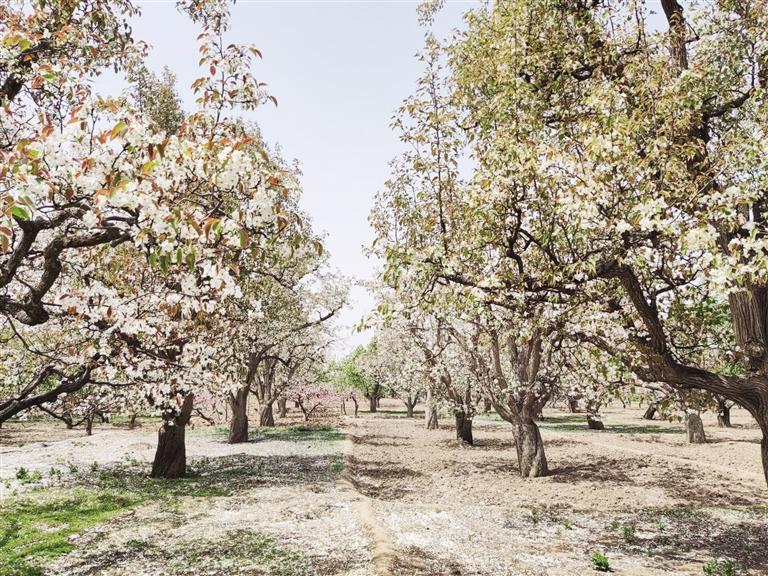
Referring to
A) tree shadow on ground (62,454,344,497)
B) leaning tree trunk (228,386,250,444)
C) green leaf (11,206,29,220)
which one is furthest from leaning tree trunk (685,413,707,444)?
green leaf (11,206,29,220)

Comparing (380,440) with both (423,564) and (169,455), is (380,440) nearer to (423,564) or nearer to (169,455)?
(169,455)

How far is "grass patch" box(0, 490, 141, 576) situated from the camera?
1064cm

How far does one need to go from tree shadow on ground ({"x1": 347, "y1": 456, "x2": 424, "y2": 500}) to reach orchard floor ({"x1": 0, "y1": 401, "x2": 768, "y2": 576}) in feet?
0.33

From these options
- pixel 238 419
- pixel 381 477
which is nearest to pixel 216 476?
pixel 381 477

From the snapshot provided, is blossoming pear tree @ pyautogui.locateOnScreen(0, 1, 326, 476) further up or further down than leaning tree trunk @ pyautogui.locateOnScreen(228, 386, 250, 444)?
further up

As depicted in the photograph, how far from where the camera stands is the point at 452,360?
30.4 meters

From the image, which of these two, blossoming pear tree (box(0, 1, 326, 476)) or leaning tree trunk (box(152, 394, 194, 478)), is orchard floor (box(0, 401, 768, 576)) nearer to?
leaning tree trunk (box(152, 394, 194, 478))

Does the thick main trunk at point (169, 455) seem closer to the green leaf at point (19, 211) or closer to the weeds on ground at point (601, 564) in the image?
the weeds on ground at point (601, 564)

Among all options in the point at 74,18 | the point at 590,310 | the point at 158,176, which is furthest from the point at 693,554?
the point at 74,18

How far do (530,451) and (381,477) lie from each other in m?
6.77

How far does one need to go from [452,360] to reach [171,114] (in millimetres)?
19636

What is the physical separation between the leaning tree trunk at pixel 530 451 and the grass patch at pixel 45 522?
1524 centimetres

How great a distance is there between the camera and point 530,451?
2256 cm

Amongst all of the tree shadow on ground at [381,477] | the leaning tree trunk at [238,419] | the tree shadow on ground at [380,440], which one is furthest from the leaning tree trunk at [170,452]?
the tree shadow on ground at [380,440]
